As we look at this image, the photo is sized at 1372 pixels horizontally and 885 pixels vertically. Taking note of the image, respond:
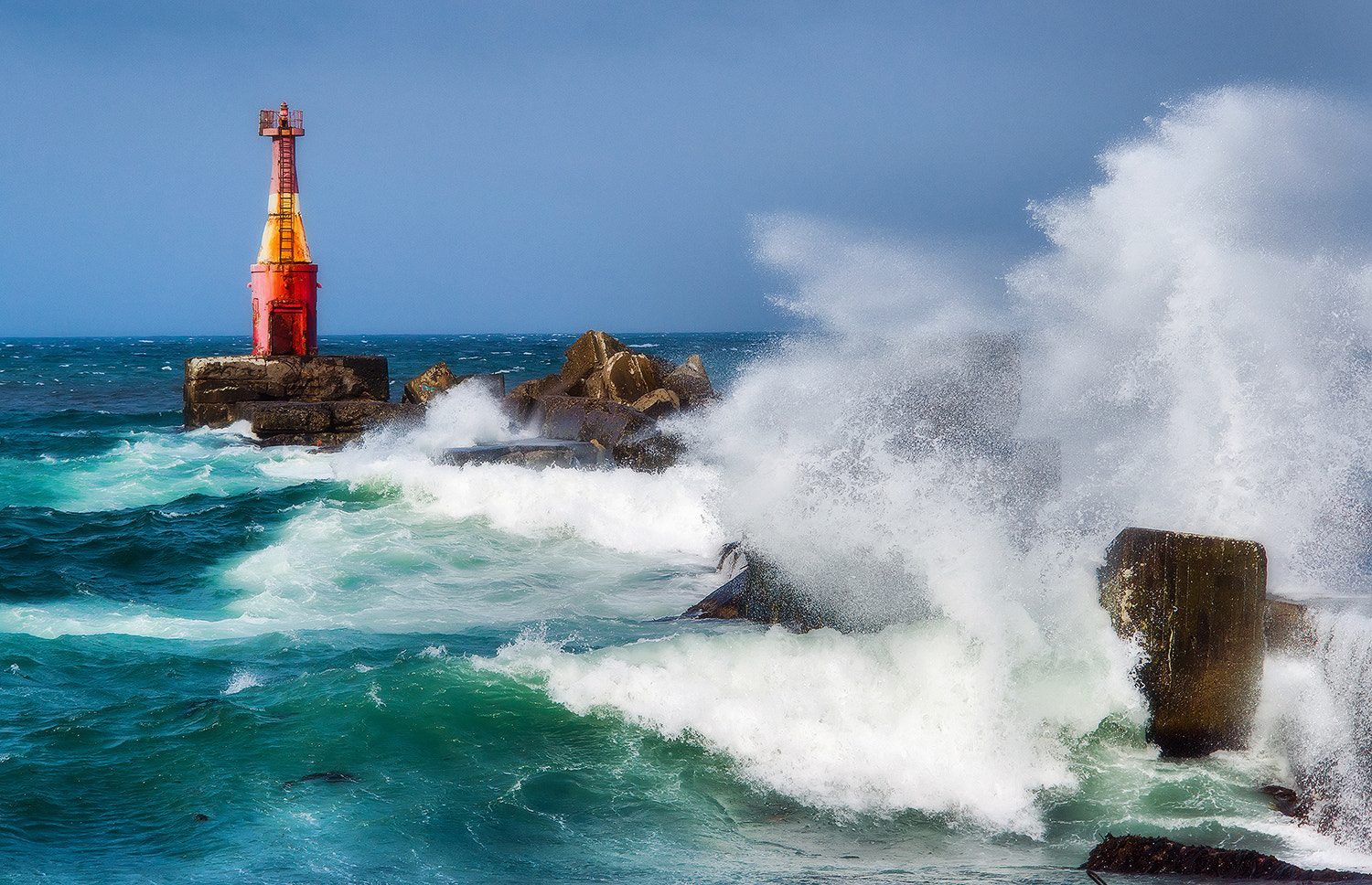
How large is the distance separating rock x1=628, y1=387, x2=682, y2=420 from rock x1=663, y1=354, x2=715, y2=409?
0.38 m

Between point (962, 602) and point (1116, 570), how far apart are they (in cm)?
79

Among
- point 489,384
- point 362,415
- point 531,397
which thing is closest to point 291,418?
point 362,415

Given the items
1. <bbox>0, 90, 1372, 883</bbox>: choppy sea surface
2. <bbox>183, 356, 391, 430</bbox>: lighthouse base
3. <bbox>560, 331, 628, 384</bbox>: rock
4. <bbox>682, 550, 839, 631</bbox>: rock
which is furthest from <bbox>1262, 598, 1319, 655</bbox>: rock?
<bbox>183, 356, 391, 430</bbox>: lighthouse base

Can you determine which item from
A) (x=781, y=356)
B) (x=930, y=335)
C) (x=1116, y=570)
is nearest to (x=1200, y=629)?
(x=1116, y=570)

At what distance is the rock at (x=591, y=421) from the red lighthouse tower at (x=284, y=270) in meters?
6.43

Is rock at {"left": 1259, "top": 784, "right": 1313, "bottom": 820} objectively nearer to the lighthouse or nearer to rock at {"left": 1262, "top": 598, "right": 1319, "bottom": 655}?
rock at {"left": 1262, "top": 598, "right": 1319, "bottom": 655}

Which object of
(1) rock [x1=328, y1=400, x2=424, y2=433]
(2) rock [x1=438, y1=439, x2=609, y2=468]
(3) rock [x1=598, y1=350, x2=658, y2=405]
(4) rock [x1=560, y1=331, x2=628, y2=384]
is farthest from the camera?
(1) rock [x1=328, y1=400, x2=424, y2=433]

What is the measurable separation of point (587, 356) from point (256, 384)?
639cm

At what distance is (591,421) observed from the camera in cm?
1493

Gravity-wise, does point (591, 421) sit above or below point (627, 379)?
below

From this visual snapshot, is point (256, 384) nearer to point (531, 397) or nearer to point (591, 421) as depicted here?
point (531, 397)

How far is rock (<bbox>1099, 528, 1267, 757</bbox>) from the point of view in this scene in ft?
15.0

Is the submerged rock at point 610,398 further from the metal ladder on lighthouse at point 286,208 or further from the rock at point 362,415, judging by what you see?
the metal ladder on lighthouse at point 286,208

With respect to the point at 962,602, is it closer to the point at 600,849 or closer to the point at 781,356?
the point at 600,849
